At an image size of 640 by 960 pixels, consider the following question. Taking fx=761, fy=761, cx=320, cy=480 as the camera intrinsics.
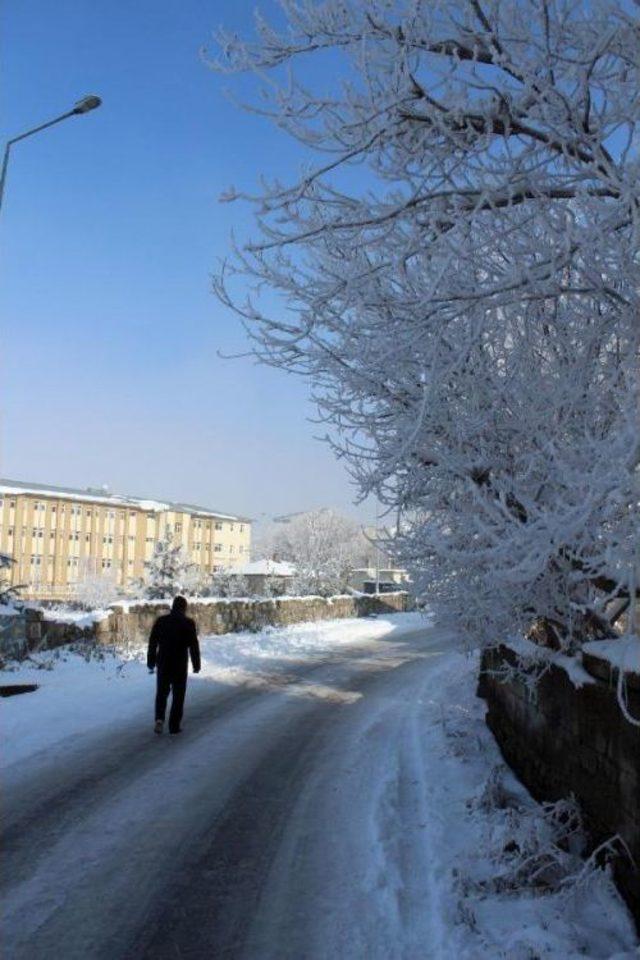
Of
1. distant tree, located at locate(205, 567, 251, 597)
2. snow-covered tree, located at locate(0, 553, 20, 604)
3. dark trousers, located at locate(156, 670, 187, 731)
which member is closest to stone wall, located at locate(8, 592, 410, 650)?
snow-covered tree, located at locate(0, 553, 20, 604)

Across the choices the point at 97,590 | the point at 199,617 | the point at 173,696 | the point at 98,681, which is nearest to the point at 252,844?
the point at 173,696

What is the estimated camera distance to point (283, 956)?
142 inches

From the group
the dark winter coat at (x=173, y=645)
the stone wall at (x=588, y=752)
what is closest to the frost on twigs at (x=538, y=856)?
the stone wall at (x=588, y=752)

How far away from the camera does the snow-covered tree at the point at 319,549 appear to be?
3716cm

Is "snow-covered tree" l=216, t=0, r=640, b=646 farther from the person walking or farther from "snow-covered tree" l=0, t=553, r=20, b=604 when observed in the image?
"snow-covered tree" l=0, t=553, r=20, b=604

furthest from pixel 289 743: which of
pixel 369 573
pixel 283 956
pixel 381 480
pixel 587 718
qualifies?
pixel 369 573

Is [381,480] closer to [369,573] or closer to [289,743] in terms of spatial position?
[289,743]

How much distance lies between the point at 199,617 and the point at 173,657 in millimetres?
12243

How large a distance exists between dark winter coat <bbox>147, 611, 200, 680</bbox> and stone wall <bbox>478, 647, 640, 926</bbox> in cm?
372

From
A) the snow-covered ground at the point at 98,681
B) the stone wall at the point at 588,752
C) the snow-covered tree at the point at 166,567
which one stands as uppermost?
the snow-covered tree at the point at 166,567

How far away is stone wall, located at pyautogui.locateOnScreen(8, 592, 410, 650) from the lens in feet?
46.5

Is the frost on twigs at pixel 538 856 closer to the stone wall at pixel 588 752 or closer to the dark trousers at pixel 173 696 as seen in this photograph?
the stone wall at pixel 588 752

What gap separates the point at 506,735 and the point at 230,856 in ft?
12.6

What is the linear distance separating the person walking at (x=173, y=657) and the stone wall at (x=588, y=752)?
12.0 feet
